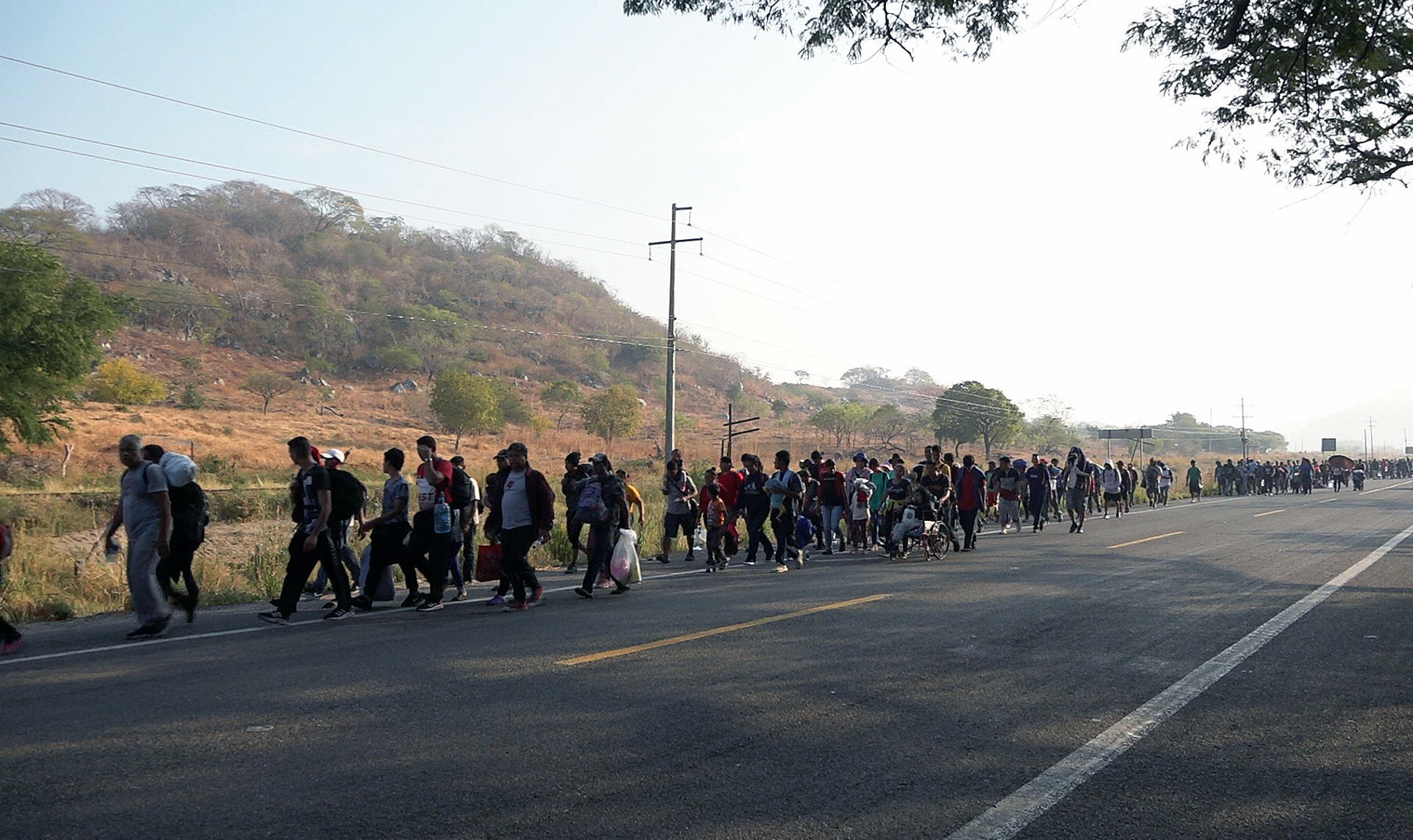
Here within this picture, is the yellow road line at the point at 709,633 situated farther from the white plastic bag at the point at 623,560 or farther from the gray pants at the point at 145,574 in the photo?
the gray pants at the point at 145,574

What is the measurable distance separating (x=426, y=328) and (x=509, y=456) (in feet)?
377

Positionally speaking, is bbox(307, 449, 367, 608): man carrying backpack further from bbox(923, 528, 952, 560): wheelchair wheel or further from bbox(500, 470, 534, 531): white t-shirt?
bbox(923, 528, 952, 560): wheelchair wheel

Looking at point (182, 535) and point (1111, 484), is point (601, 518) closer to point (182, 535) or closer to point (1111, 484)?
point (182, 535)

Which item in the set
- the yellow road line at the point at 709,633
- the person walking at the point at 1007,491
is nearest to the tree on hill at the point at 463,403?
the person walking at the point at 1007,491

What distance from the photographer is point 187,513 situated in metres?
9.97

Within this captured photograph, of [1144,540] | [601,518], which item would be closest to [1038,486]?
[1144,540]

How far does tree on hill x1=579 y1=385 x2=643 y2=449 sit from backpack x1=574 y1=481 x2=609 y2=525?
6425cm

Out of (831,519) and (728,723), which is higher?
(831,519)

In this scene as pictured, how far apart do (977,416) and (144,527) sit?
89.0 meters

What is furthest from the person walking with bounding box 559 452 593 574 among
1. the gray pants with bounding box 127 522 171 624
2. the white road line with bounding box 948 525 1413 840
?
the white road line with bounding box 948 525 1413 840

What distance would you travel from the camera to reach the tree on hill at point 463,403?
2830 inches

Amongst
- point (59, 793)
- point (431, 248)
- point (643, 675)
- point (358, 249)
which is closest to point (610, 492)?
point (643, 675)

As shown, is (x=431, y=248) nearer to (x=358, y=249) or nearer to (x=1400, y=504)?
(x=358, y=249)

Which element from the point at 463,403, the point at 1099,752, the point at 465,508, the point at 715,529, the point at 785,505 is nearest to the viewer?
the point at 1099,752
